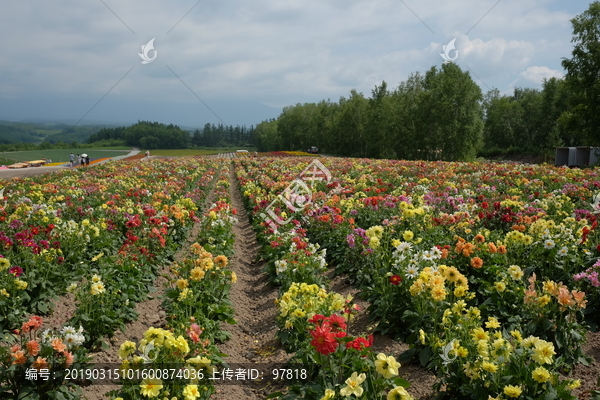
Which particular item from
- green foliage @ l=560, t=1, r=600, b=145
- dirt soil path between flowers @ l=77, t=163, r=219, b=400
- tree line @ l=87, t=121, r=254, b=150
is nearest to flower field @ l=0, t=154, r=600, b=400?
dirt soil path between flowers @ l=77, t=163, r=219, b=400

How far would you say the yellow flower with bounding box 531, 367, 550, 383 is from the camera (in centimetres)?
288

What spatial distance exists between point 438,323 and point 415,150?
47614 millimetres

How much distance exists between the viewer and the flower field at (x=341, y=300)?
3260mm

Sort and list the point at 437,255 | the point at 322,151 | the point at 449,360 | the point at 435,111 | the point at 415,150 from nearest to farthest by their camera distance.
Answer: the point at 449,360 < the point at 437,255 < the point at 435,111 < the point at 415,150 < the point at 322,151

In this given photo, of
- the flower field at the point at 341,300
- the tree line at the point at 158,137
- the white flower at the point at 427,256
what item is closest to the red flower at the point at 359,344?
the flower field at the point at 341,300

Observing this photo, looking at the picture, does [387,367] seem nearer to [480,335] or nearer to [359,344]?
[359,344]

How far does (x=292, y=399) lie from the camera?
346 centimetres

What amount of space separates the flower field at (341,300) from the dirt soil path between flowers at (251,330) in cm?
21

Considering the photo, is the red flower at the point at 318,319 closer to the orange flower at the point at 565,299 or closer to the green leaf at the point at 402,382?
the green leaf at the point at 402,382

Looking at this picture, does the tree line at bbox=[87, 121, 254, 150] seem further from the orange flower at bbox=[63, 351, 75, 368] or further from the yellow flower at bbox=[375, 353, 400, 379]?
the yellow flower at bbox=[375, 353, 400, 379]

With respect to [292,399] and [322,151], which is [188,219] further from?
[322,151]

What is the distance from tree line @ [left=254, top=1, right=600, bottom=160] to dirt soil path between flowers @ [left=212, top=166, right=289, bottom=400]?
33.7 meters

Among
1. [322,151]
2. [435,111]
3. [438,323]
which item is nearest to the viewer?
[438,323]

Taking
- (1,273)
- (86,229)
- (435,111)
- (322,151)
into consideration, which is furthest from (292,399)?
(322,151)
